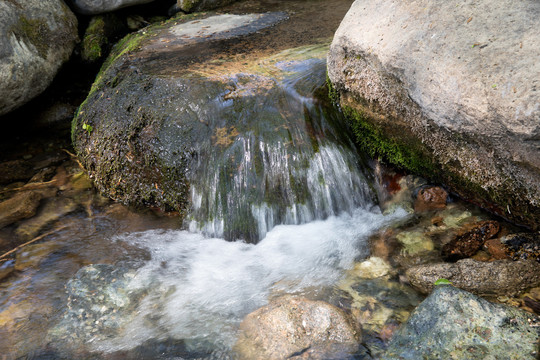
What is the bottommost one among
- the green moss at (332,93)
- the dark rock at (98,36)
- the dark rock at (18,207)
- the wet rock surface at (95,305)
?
the wet rock surface at (95,305)

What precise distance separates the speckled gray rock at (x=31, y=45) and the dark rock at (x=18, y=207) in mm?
1449

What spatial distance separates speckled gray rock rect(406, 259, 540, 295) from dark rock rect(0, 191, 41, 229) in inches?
168

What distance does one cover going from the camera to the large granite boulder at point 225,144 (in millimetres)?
4223

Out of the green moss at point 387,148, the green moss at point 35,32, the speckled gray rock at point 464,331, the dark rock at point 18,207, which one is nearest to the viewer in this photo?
the speckled gray rock at point 464,331

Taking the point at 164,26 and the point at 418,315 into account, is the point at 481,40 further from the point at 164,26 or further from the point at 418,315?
the point at 164,26

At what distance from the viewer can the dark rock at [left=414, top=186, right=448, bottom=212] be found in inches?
162

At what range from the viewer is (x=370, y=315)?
3.15m

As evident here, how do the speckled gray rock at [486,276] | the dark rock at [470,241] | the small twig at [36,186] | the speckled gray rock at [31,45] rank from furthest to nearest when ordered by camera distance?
the speckled gray rock at [31,45] < the small twig at [36,186] < the dark rock at [470,241] < the speckled gray rock at [486,276]

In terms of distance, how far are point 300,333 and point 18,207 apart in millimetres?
3740

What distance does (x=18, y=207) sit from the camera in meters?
4.77

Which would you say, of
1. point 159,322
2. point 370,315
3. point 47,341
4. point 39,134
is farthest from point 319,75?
point 39,134

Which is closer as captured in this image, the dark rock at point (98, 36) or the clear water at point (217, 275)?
the clear water at point (217, 275)

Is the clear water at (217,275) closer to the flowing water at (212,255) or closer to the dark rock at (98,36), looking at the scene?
the flowing water at (212,255)

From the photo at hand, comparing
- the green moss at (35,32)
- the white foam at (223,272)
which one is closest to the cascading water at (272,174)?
the white foam at (223,272)
